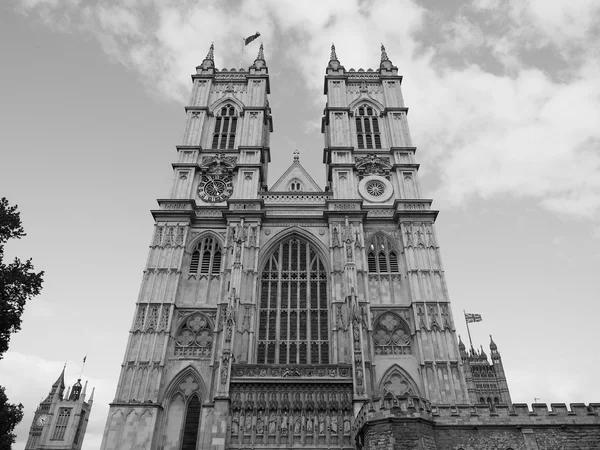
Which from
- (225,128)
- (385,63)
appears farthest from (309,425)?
(385,63)

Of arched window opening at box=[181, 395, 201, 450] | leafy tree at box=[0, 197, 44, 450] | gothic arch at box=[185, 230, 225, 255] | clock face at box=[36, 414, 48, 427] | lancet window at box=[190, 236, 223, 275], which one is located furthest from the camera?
clock face at box=[36, 414, 48, 427]

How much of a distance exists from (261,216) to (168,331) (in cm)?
863

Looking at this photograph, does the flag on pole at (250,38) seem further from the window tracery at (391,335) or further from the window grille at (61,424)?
the window grille at (61,424)

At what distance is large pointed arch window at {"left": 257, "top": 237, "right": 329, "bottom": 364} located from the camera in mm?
25609

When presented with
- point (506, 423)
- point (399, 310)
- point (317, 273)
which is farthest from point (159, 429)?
point (506, 423)

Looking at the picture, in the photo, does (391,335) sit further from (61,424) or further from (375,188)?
(61,424)

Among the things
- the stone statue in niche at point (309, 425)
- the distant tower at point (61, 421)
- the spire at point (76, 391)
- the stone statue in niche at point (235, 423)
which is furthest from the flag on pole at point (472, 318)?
the spire at point (76, 391)

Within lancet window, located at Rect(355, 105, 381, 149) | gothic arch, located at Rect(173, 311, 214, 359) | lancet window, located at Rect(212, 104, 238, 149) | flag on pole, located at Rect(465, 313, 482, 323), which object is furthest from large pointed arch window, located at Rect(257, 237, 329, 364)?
flag on pole, located at Rect(465, 313, 482, 323)

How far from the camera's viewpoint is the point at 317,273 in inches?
1112

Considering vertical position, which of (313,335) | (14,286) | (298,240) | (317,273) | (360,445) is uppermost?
(298,240)

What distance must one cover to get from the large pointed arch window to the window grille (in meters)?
47.7

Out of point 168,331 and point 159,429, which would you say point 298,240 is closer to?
point 168,331

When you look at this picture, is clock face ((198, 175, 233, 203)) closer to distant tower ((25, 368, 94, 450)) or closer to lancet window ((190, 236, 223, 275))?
lancet window ((190, 236, 223, 275))

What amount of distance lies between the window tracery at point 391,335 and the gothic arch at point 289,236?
4.36 meters
